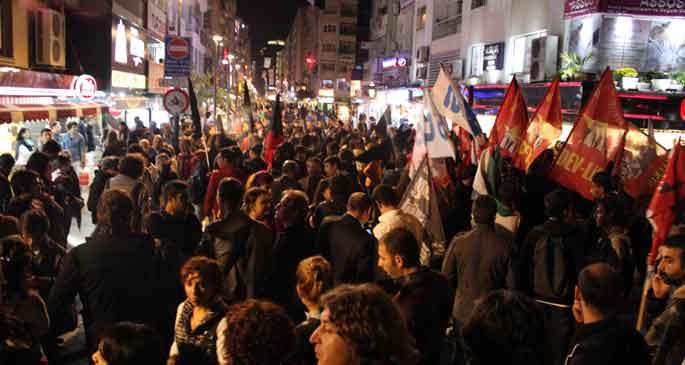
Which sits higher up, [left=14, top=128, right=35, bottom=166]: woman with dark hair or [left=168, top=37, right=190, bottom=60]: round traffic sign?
[left=168, top=37, right=190, bottom=60]: round traffic sign

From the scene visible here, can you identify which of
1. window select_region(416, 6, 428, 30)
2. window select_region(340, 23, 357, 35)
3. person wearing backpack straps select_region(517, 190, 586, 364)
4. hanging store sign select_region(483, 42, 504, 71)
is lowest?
person wearing backpack straps select_region(517, 190, 586, 364)

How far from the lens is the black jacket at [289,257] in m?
5.84

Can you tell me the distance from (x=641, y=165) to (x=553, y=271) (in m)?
3.26

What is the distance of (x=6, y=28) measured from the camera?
16359 mm

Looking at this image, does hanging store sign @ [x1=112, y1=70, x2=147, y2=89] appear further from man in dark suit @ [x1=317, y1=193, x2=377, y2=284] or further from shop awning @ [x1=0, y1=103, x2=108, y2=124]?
man in dark suit @ [x1=317, y1=193, x2=377, y2=284]

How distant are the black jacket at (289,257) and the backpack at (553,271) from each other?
6.49 feet

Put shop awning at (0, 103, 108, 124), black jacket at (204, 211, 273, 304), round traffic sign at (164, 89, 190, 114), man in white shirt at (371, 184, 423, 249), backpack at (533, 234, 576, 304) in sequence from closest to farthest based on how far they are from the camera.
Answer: black jacket at (204, 211, 273, 304)
backpack at (533, 234, 576, 304)
man in white shirt at (371, 184, 423, 249)
shop awning at (0, 103, 108, 124)
round traffic sign at (164, 89, 190, 114)

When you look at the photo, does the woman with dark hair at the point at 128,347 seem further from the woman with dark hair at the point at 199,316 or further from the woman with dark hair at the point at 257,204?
the woman with dark hair at the point at 257,204

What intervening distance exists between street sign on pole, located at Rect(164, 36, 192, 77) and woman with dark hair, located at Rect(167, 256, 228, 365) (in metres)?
17.4

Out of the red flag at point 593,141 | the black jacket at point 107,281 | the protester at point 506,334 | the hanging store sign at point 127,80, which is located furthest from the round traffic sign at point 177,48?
the protester at point 506,334

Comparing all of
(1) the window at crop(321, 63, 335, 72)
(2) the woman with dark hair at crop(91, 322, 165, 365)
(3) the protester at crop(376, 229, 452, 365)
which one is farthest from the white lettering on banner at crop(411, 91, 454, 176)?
(1) the window at crop(321, 63, 335, 72)

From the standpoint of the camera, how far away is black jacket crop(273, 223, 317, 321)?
5.84 meters

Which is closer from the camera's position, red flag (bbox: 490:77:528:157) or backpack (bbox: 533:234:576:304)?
backpack (bbox: 533:234:576:304)

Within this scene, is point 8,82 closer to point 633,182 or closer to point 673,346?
point 633,182
